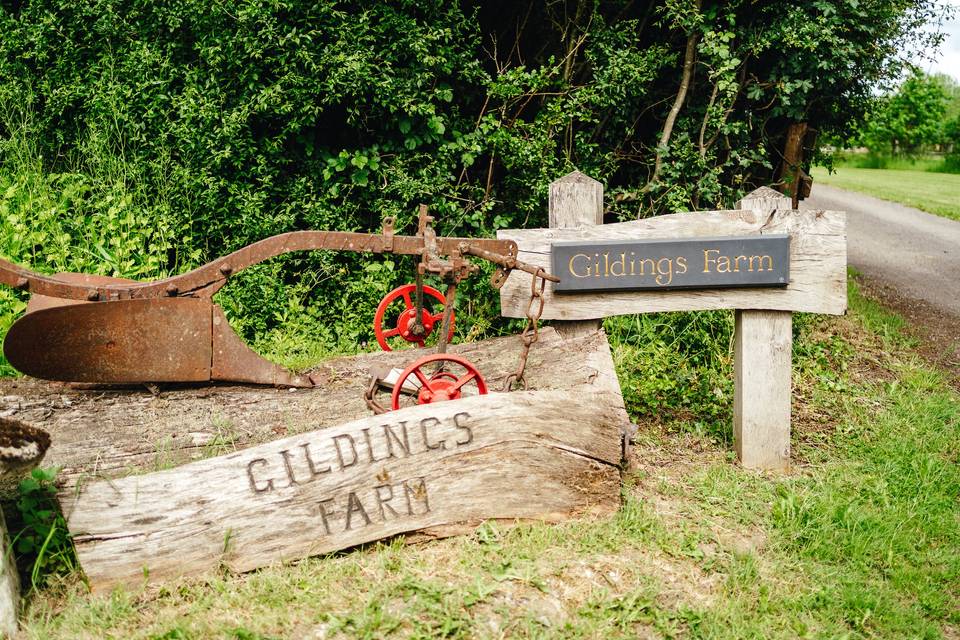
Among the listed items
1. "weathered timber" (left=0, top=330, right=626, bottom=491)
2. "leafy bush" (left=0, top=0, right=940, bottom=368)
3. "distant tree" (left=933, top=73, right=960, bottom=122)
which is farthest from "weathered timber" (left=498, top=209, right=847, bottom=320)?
"distant tree" (left=933, top=73, right=960, bottom=122)

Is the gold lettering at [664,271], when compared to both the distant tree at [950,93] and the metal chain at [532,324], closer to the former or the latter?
the metal chain at [532,324]

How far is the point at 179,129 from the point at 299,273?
1.41 metres

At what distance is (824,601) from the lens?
10.5 ft

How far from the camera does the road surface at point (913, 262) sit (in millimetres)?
7371

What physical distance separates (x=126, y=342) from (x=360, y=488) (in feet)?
5.80

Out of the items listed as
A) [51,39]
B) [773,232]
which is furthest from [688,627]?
[51,39]

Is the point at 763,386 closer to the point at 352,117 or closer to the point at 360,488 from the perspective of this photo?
the point at 360,488

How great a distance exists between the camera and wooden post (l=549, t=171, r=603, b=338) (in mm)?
4227

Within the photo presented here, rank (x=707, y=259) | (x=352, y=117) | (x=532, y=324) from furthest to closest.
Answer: (x=352, y=117) < (x=707, y=259) < (x=532, y=324)

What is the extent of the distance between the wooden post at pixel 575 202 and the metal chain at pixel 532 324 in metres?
0.34

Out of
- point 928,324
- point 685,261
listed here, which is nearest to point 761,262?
point 685,261

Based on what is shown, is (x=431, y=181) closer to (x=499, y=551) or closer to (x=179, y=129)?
(x=179, y=129)

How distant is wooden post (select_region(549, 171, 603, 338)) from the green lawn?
30.2 feet

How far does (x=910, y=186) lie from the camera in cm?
1948
